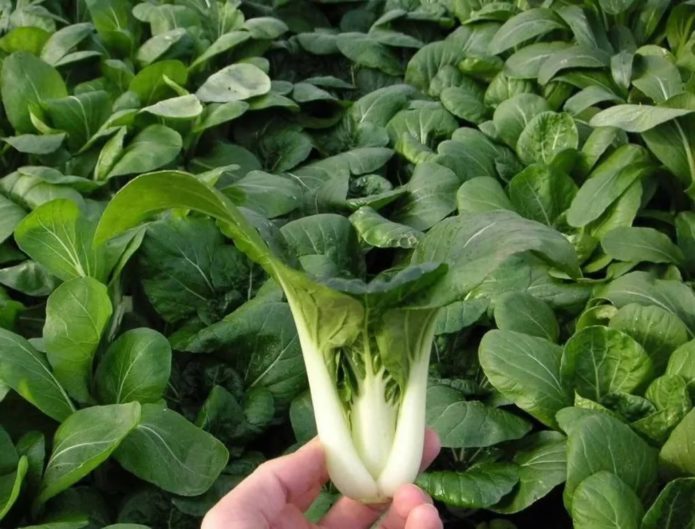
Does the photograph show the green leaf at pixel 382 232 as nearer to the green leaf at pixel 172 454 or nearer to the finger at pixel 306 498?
the green leaf at pixel 172 454

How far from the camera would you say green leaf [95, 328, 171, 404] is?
182cm

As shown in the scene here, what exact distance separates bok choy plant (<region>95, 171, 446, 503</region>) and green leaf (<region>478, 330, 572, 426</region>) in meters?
0.67

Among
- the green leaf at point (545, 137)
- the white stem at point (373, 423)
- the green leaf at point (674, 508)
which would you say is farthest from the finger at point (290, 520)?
the green leaf at point (545, 137)

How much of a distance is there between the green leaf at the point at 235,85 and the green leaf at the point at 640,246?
1.27 meters

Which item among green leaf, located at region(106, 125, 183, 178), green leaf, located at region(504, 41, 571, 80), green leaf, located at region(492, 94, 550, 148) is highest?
green leaf, located at region(106, 125, 183, 178)

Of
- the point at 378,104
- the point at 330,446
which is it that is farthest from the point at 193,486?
the point at 378,104

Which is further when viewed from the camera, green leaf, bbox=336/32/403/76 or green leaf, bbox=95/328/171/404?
green leaf, bbox=336/32/403/76

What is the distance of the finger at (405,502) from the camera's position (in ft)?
3.72

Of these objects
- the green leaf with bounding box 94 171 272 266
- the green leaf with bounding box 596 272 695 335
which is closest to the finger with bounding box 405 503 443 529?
the green leaf with bounding box 94 171 272 266

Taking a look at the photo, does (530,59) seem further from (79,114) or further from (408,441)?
(408,441)

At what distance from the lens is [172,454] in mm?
1727

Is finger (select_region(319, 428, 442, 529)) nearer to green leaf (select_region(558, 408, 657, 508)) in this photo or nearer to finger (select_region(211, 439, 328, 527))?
finger (select_region(211, 439, 328, 527))

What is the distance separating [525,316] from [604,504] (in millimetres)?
565

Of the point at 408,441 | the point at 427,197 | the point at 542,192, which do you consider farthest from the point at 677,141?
the point at 408,441
